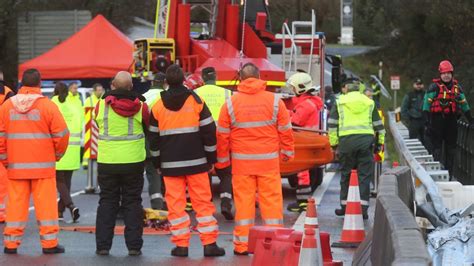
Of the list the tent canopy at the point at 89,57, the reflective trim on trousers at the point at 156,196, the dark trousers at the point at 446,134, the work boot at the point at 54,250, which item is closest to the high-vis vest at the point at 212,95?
the reflective trim on trousers at the point at 156,196

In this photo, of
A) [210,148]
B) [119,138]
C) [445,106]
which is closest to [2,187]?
[119,138]

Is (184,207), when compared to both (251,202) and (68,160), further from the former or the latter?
(68,160)

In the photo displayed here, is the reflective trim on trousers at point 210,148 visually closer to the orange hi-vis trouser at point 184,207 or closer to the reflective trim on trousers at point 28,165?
the orange hi-vis trouser at point 184,207

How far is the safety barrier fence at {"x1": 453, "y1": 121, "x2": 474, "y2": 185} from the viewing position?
55.8 ft

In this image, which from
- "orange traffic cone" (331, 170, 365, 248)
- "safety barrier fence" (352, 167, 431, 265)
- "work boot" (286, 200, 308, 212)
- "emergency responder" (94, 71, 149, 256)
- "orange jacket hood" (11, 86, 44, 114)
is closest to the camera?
"safety barrier fence" (352, 167, 431, 265)

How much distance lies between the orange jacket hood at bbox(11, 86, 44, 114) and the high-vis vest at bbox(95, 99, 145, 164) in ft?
2.22

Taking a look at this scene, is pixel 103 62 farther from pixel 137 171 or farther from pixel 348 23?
pixel 348 23

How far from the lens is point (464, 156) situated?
717 inches

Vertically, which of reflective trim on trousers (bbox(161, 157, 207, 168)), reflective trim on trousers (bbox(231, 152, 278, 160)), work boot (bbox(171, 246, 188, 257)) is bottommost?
work boot (bbox(171, 246, 188, 257))

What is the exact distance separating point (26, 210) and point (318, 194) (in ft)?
24.9

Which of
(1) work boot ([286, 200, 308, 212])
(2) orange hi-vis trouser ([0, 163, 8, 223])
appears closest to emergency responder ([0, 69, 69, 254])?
(2) orange hi-vis trouser ([0, 163, 8, 223])

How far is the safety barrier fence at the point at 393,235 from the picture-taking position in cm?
575

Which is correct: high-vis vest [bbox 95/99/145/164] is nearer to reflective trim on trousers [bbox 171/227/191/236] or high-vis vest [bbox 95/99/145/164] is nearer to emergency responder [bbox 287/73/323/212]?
reflective trim on trousers [bbox 171/227/191/236]

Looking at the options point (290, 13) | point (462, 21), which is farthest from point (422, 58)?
point (462, 21)
